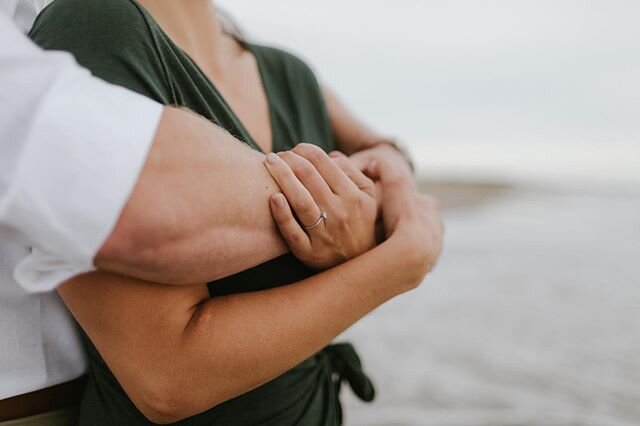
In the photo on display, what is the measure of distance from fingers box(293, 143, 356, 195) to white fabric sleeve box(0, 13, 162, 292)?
321 mm

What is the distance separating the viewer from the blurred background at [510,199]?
8.57 ft

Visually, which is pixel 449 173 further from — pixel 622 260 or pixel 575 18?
pixel 622 260

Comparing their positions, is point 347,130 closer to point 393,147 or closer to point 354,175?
point 393,147

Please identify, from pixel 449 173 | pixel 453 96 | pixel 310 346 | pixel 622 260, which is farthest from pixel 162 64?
pixel 449 173

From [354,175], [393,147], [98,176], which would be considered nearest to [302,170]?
[354,175]

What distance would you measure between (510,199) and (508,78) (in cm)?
337

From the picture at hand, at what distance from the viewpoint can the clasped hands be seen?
0.79 m

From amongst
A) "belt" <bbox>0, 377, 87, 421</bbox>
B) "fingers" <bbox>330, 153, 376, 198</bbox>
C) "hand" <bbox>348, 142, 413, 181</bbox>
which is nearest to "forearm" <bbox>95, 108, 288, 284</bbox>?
"fingers" <bbox>330, 153, 376, 198</bbox>

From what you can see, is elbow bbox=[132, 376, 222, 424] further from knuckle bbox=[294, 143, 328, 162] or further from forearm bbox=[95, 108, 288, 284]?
knuckle bbox=[294, 143, 328, 162]

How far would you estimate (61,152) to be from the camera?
524 millimetres

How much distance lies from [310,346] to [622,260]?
5.10 meters

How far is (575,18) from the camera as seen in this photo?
11.4m

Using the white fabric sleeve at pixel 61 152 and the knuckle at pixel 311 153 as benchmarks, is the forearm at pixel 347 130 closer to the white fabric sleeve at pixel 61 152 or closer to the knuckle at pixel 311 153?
the knuckle at pixel 311 153

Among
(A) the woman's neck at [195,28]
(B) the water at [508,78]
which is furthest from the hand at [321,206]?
(B) the water at [508,78]
